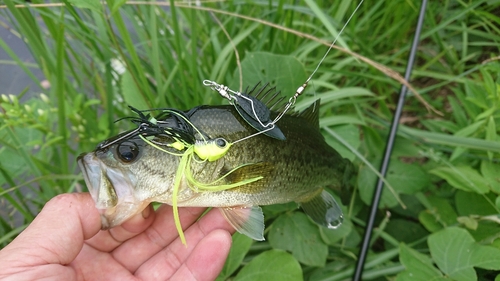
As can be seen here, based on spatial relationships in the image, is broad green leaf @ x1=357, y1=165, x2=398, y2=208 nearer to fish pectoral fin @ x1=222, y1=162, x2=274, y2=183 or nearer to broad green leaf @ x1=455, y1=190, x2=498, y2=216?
broad green leaf @ x1=455, y1=190, x2=498, y2=216

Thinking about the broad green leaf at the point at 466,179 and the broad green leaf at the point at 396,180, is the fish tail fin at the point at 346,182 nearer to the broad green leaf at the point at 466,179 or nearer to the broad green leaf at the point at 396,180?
the broad green leaf at the point at 396,180

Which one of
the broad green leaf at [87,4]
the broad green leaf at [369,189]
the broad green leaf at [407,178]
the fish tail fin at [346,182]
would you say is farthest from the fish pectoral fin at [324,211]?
the broad green leaf at [87,4]

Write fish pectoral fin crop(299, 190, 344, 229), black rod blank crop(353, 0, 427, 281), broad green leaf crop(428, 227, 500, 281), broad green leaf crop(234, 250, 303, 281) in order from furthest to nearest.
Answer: black rod blank crop(353, 0, 427, 281)
fish pectoral fin crop(299, 190, 344, 229)
broad green leaf crop(234, 250, 303, 281)
broad green leaf crop(428, 227, 500, 281)

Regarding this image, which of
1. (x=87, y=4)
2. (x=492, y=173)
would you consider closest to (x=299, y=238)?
(x=492, y=173)

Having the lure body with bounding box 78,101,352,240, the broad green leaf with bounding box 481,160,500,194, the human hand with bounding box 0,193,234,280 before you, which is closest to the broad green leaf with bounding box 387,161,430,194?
the broad green leaf with bounding box 481,160,500,194

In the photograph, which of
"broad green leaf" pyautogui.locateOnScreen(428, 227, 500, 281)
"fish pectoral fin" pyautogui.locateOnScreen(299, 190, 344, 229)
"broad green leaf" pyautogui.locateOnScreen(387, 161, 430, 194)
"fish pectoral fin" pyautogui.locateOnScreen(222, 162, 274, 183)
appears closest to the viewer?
"fish pectoral fin" pyautogui.locateOnScreen(222, 162, 274, 183)

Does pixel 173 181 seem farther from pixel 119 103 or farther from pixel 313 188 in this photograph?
pixel 119 103

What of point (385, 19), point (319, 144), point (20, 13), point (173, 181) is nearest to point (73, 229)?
point (173, 181)

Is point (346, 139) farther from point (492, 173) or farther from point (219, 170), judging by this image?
point (219, 170)
